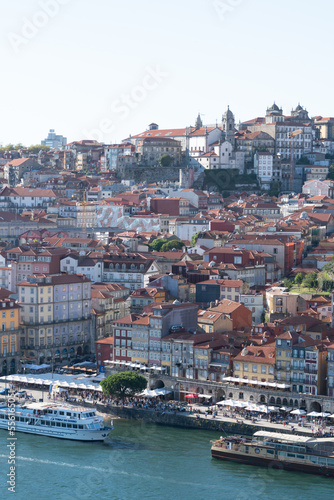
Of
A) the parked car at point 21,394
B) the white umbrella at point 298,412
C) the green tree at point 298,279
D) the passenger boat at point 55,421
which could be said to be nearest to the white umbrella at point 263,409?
the white umbrella at point 298,412

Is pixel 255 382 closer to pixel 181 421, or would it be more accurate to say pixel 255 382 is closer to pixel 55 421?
pixel 181 421

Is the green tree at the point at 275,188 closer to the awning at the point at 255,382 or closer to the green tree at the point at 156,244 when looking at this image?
the green tree at the point at 156,244

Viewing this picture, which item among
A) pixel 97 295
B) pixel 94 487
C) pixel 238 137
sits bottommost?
pixel 94 487

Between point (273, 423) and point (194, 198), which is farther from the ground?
point (194, 198)

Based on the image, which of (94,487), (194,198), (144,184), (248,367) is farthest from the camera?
(144,184)

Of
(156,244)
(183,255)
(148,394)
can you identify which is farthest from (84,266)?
(148,394)

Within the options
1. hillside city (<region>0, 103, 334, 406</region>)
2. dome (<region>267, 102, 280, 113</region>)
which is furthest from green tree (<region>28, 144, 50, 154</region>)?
dome (<region>267, 102, 280, 113</region>)

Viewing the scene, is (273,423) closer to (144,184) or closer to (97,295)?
(97,295)

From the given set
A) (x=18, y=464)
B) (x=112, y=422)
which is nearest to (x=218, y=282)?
(x=112, y=422)
